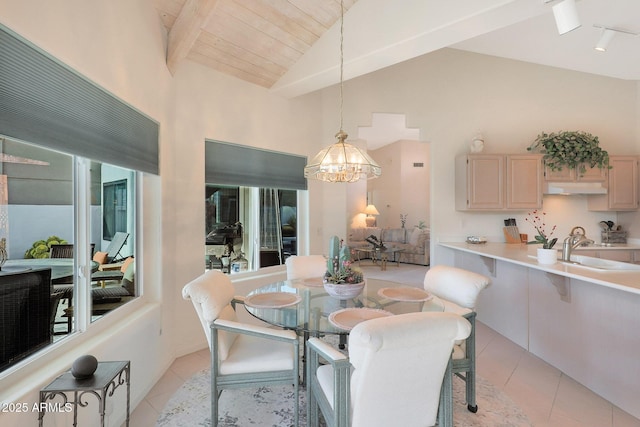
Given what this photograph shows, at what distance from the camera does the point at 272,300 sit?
2.24 meters

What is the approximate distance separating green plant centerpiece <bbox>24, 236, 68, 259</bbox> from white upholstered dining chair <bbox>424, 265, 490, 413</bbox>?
2.43 meters

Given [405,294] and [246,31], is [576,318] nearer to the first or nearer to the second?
[405,294]

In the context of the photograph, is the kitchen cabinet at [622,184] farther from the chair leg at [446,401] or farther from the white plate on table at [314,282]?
the chair leg at [446,401]

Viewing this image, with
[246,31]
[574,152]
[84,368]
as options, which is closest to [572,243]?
[574,152]

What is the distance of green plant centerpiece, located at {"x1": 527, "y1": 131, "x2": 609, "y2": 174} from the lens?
13.9 ft

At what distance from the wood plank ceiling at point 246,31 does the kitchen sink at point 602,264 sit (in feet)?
10.4

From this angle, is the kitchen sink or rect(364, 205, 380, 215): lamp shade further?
rect(364, 205, 380, 215): lamp shade

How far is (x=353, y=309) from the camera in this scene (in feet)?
6.48

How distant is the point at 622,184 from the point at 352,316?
4.83 meters

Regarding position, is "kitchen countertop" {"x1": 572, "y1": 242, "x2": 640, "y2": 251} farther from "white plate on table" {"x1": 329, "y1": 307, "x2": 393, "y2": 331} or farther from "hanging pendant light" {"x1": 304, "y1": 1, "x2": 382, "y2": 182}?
"white plate on table" {"x1": 329, "y1": 307, "x2": 393, "y2": 331}

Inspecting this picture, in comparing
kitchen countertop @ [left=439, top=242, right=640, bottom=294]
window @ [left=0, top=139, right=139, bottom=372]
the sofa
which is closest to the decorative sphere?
window @ [left=0, top=139, right=139, bottom=372]

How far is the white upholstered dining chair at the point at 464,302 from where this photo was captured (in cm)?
208

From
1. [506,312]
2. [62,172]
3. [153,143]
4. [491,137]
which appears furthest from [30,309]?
[491,137]

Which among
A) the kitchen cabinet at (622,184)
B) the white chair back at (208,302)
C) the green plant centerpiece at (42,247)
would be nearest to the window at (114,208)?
the green plant centerpiece at (42,247)
